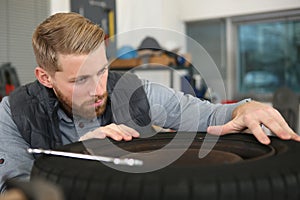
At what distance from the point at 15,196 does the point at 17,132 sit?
690 mm

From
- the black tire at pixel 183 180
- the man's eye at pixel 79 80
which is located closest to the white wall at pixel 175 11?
the man's eye at pixel 79 80

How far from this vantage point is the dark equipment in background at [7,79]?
234cm

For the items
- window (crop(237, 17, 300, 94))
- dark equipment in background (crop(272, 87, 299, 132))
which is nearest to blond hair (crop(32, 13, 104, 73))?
dark equipment in background (crop(272, 87, 299, 132))

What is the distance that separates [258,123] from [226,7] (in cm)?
290

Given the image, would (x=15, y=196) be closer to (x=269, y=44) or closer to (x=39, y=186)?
(x=39, y=186)

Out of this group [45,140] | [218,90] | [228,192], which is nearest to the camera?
[228,192]

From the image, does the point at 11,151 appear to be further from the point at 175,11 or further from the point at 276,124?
the point at 175,11

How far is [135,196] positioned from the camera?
472 mm

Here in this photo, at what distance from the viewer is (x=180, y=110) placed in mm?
1147

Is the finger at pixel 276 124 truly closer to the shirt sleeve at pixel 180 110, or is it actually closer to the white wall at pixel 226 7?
the shirt sleeve at pixel 180 110

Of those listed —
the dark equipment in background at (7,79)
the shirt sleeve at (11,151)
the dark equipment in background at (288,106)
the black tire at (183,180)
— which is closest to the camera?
the black tire at (183,180)

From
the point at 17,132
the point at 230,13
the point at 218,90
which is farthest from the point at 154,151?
the point at 230,13

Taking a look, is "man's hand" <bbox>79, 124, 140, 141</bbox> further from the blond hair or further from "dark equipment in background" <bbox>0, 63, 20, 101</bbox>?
"dark equipment in background" <bbox>0, 63, 20, 101</bbox>

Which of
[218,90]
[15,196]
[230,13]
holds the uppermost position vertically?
[230,13]
